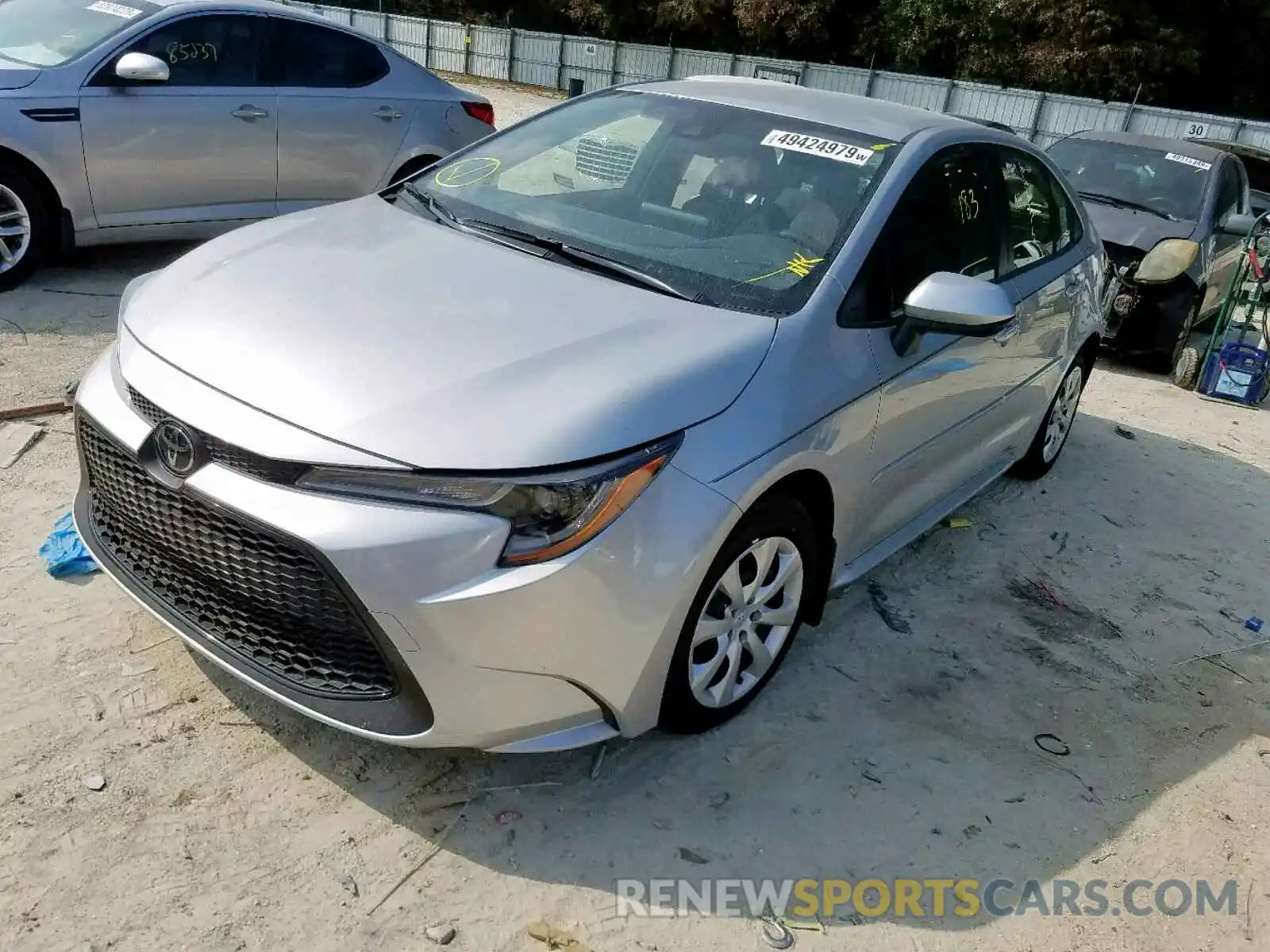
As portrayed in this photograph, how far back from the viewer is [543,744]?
8.48ft

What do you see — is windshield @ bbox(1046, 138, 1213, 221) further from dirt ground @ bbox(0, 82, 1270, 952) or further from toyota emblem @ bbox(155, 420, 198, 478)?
toyota emblem @ bbox(155, 420, 198, 478)

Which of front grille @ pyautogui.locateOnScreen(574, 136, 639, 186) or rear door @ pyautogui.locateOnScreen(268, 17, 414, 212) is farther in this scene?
rear door @ pyautogui.locateOnScreen(268, 17, 414, 212)

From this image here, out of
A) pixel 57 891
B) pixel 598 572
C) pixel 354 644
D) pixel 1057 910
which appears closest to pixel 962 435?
pixel 1057 910

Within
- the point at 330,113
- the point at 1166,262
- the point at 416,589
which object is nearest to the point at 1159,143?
the point at 1166,262

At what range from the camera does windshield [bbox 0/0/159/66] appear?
5824mm

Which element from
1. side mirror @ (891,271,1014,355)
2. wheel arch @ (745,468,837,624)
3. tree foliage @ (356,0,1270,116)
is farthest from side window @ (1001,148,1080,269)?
tree foliage @ (356,0,1270,116)

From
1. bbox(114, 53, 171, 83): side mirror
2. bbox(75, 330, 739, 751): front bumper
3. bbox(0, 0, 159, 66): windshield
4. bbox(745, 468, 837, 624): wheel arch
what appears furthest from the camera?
bbox(0, 0, 159, 66): windshield

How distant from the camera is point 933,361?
3.59m

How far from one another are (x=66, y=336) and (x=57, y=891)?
3.69m

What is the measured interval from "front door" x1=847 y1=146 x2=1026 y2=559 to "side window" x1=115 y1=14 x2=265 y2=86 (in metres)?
4.45

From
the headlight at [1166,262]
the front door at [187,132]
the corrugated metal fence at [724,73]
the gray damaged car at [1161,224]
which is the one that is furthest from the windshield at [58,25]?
the corrugated metal fence at [724,73]

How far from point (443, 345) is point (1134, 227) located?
23.3ft

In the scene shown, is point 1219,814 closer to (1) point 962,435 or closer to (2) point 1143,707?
(2) point 1143,707

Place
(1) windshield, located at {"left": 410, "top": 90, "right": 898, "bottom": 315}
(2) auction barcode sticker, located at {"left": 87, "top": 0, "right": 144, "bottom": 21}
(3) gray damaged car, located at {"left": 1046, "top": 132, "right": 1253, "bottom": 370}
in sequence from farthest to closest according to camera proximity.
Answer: (3) gray damaged car, located at {"left": 1046, "top": 132, "right": 1253, "bottom": 370}
(2) auction barcode sticker, located at {"left": 87, "top": 0, "right": 144, "bottom": 21}
(1) windshield, located at {"left": 410, "top": 90, "right": 898, "bottom": 315}
